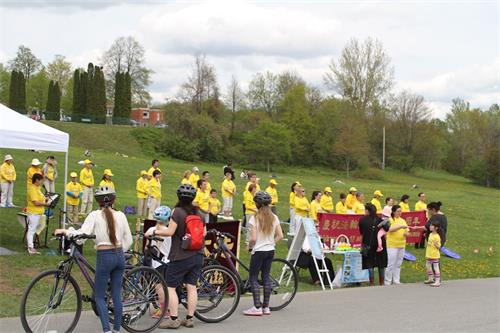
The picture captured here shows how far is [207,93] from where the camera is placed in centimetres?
7675

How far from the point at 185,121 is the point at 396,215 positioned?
175ft

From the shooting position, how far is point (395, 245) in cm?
1392

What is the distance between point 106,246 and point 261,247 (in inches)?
109

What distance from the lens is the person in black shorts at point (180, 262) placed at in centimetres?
820

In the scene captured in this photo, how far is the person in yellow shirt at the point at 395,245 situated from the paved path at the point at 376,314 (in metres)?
0.61

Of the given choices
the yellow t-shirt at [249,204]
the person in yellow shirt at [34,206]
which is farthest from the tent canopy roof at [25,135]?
the yellow t-shirt at [249,204]

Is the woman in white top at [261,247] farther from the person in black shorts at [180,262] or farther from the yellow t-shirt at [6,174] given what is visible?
the yellow t-shirt at [6,174]

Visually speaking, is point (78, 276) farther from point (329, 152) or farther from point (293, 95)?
point (293, 95)

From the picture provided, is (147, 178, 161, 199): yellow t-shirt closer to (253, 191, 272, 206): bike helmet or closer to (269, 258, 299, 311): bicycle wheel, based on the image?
(269, 258, 299, 311): bicycle wheel

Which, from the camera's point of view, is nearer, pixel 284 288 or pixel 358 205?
pixel 284 288

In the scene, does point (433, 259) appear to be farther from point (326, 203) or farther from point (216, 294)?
point (326, 203)

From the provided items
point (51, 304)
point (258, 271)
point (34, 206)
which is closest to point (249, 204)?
point (34, 206)

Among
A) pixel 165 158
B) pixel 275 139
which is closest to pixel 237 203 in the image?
pixel 165 158

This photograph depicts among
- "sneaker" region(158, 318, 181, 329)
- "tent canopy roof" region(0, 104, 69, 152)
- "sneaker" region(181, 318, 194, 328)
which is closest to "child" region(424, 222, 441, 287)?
"sneaker" region(181, 318, 194, 328)
